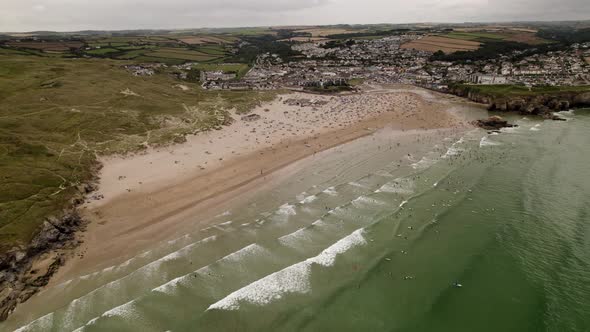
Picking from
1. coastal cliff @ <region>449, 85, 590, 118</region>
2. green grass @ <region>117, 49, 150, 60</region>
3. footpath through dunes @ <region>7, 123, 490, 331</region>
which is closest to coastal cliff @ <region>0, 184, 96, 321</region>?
footpath through dunes @ <region>7, 123, 490, 331</region>

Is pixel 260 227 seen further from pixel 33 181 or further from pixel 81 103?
pixel 81 103

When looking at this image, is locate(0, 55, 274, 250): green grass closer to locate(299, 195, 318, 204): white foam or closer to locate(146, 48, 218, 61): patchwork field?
locate(299, 195, 318, 204): white foam

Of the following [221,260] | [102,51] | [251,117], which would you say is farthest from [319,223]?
[102,51]

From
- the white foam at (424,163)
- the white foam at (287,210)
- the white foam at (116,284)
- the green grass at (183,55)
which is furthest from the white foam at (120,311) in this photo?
the green grass at (183,55)

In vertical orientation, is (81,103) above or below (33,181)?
above

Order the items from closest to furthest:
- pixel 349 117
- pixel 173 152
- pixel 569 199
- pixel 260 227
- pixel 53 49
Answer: pixel 260 227 < pixel 569 199 < pixel 173 152 < pixel 349 117 < pixel 53 49

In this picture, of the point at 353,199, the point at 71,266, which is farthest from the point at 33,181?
the point at 353,199

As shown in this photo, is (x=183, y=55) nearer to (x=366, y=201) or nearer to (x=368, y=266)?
(x=366, y=201)
